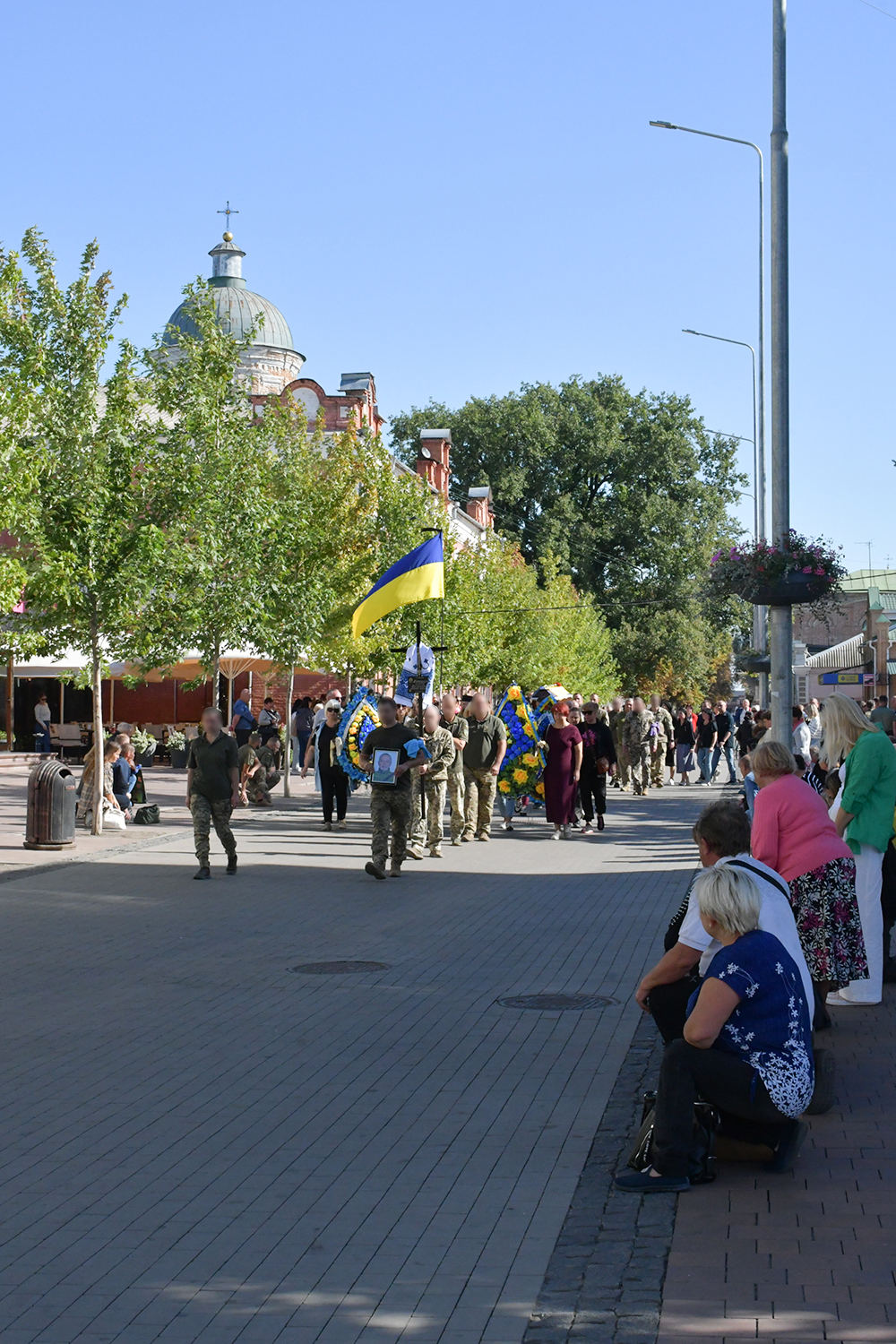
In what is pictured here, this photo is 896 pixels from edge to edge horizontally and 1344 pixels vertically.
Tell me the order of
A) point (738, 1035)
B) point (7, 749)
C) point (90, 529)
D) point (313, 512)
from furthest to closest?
point (7, 749) < point (313, 512) < point (90, 529) < point (738, 1035)

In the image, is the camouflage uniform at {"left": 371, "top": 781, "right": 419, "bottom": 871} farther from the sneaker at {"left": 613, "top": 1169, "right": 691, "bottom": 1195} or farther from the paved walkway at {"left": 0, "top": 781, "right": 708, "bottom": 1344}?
the sneaker at {"left": 613, "top": 1169, "right": 691, "bottom": 1195}

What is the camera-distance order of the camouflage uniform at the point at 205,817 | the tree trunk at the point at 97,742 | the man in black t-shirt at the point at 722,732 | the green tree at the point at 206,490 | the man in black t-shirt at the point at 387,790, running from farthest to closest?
the man in black t-shirt at the point at 722,732
the green tree at the point at 206,490
the tree trunk at the point at 97,742
the camouflage uniform at the point at 205,817
the man in black t-shirt at the point at 387,790

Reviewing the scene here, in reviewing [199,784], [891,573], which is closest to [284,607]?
[199,784]

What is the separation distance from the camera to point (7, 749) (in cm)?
3819

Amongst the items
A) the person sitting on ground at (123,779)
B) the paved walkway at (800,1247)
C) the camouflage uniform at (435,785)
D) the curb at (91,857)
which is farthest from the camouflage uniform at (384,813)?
the paved walkway at (800,1247)

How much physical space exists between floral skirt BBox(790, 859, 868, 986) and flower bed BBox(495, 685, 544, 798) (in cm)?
1326

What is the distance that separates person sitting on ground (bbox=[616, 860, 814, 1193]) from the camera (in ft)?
17.6

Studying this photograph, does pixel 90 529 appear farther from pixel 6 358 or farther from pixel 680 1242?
pixel 680 1242

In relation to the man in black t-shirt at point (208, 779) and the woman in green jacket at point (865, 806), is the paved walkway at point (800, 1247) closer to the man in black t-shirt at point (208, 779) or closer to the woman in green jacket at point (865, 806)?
the woman in green jacket at point (865, 806)

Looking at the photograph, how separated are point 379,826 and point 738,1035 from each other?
9.58m

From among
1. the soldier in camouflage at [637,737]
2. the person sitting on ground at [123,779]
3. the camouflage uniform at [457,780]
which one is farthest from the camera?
the soldier in camouflage at [637,737]

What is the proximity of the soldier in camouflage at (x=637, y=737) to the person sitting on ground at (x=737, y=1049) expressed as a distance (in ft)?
75.3

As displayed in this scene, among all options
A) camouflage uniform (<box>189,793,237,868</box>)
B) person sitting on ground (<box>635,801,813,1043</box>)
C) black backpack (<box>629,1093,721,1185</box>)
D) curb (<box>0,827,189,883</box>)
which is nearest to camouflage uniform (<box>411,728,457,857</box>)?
camouflage uniform (<box>189,793,237,868</box>)

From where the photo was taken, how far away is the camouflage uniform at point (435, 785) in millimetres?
17094
